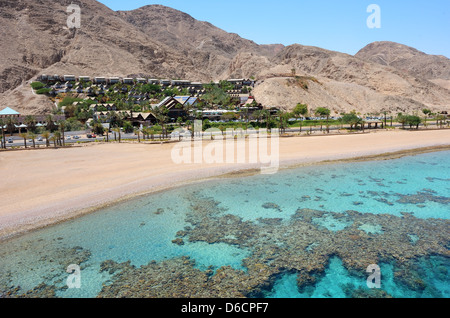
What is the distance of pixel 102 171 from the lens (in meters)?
29.2

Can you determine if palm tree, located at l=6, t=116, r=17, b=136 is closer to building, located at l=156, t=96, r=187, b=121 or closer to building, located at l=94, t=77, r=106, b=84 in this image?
building, located at l=156, t=96, r=187, b=121

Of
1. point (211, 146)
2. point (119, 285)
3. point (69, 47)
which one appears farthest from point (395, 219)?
point (69, 47)

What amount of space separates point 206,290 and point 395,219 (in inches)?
552

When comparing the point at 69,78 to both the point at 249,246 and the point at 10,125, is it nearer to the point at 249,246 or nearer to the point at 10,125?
the point at 10,125

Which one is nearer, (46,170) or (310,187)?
(310,187)

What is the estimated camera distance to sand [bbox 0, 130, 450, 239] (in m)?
20.5

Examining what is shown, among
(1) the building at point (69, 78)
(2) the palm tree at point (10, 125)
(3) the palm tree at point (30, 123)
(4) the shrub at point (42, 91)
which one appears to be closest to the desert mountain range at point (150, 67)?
(4) the shrub at point (42, 91)

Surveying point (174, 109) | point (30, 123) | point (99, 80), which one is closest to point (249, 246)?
point (30, 123)

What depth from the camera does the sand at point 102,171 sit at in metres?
20.5

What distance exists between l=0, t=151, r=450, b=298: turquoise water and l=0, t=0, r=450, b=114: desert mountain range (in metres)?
70.4
